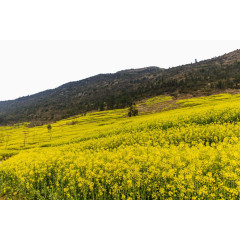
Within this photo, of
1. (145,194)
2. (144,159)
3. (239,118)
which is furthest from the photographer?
(239,118)

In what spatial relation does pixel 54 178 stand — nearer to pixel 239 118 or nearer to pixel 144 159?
pixel 144 159

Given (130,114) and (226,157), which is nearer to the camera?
(226,157)

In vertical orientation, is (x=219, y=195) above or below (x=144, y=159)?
below

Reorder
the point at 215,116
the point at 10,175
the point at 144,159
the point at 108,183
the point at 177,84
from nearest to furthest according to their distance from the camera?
the point at 108,183 < the point at 144,159 < the point at 10,175 < the point at 215,116 < the point at 177,84

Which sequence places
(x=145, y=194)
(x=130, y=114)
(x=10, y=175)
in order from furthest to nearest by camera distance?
(x=130, y=114), (x=10, y=175), (x=145, y=194)

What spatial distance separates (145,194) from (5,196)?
7099 mm

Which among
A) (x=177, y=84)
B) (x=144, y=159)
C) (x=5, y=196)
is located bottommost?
(x=5, y=196)

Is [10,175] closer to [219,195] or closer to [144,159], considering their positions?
[144,159]

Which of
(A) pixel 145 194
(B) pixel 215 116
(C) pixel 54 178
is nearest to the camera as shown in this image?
(A) pixel 145 194

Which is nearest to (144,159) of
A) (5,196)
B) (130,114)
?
(5,196)

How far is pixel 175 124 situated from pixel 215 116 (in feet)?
11.9

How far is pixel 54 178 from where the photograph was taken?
8.48 m

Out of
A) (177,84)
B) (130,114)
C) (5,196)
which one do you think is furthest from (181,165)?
(177,84)

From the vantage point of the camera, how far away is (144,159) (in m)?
7.52
